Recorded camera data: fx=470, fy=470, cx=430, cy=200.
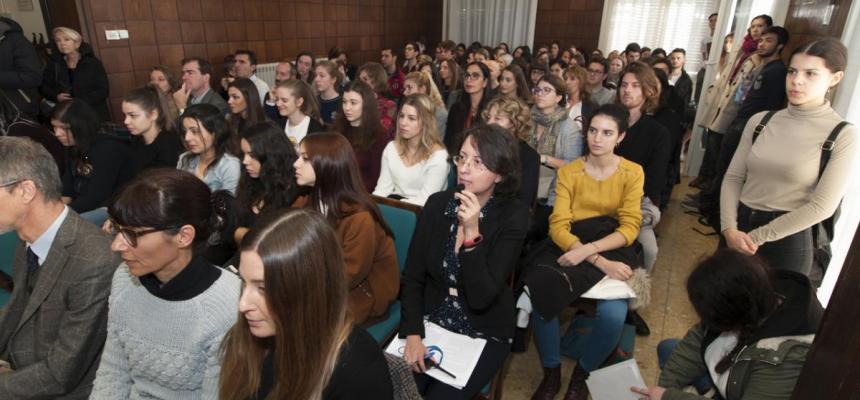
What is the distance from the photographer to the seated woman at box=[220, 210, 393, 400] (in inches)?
41.6

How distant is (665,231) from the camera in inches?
159

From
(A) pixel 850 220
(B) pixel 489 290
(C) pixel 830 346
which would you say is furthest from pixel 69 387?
(A) pixel 850 220

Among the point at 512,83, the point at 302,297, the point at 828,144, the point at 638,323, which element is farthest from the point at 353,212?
the point at 512,83

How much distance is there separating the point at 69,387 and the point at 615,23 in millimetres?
10172

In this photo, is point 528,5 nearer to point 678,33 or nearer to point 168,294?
point 678,33

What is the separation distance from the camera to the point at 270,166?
265 centimetres

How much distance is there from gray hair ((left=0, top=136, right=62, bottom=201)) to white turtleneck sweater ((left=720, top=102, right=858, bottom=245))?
2761 mm

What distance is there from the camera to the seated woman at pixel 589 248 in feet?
7.11

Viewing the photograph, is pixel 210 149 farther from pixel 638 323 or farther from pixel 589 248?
pixel 638 323

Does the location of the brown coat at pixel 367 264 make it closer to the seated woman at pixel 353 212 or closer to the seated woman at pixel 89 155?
the seated woman at pixel 353 212

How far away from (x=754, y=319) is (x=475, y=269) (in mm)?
872

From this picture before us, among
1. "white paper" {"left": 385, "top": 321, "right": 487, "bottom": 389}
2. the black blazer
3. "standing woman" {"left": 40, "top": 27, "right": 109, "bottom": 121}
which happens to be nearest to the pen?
"white paper" {"left": 385, "top": 321, "right": 487, "bottom": 389}

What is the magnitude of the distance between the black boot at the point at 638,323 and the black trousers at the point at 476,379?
1187 mm

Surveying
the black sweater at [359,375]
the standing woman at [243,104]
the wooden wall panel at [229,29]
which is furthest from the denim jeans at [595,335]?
the wooden wall panel at [229,29]
